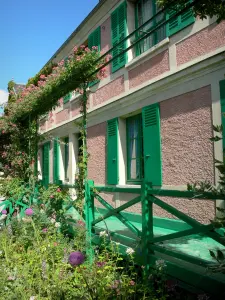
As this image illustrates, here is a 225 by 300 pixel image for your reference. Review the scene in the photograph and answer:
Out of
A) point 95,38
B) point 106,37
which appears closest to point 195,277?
point 106,37

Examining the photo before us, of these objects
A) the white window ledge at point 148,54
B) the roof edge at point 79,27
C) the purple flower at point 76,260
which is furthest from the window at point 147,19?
the purple flower at point 76,260

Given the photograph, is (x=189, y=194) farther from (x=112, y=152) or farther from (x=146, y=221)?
(x=112, y=152)

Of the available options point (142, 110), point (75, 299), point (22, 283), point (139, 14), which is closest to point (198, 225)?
point (75, 299)

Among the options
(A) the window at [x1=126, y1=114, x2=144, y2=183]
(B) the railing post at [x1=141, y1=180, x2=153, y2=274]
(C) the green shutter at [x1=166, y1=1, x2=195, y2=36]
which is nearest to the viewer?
(B) the railing post at [x1=141, y1=180, x2=153, y2=274]

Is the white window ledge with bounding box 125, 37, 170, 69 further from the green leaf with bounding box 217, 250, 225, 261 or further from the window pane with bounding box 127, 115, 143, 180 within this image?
the green leaf with bounding box 217, 250, 225, 261

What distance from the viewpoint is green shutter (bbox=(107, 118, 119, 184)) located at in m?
7.11

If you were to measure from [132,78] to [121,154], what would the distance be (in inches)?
73.2

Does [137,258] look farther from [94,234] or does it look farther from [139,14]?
[139,14]

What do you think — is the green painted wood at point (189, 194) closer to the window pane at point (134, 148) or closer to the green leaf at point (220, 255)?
the green leaf at point (220, 255)

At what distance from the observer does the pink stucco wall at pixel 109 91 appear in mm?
7242

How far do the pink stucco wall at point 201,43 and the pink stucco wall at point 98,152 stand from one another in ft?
10.1

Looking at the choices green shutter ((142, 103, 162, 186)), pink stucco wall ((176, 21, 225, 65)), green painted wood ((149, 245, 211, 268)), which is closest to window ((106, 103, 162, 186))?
green shutter ((142, 103, 162, 186))

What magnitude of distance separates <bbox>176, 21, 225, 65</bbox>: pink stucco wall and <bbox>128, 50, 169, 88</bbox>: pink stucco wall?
0.40 m

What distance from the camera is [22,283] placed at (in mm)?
2920
